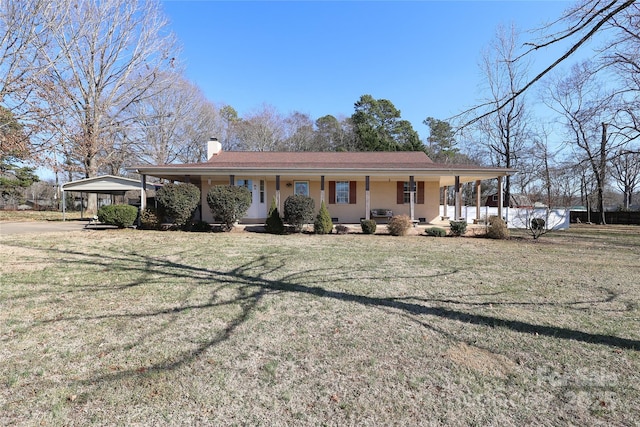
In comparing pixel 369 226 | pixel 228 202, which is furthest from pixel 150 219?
pixel 369 226

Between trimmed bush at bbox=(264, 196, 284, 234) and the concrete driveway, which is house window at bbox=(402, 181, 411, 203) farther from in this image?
the concrete driveway

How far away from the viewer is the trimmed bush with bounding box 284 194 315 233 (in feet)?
42.6

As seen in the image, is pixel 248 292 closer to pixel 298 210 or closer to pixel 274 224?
pixel 298 210

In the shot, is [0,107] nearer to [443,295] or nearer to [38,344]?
[38,344]

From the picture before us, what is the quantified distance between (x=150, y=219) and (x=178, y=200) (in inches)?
69.0

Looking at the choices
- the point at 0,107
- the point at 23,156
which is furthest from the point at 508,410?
the point at 23,156

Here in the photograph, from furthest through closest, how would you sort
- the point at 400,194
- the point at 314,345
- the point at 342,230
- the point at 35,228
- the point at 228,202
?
the point at 400,194
the point at 35,228
the point at 342,230
the point at 228,202
the point at 314,345

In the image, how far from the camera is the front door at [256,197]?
52.2 feet

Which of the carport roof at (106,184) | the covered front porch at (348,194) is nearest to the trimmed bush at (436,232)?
the covered front porch at (348,194)

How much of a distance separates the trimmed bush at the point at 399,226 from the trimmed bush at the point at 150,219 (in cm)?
985

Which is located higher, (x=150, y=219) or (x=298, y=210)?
(x=298, y=210)

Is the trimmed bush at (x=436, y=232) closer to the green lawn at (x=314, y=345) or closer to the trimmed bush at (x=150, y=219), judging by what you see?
the green lawn at (x=314, y=345)

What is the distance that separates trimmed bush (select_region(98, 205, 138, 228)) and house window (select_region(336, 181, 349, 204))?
9491mm

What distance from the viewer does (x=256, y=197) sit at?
53.0 ft
